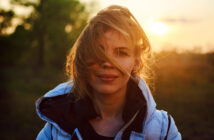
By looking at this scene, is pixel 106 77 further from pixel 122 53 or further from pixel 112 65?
pixel 122 53

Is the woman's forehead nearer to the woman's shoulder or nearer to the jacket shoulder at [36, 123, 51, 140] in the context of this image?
the woman's shoulder

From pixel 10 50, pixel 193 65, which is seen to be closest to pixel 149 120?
pixel 193 65

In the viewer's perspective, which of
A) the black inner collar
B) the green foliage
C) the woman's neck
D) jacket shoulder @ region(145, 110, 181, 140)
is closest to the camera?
jacket shoulder @ region(145, 110, 181, 140)

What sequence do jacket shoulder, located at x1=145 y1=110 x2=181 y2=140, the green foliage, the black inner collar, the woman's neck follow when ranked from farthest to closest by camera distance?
the green foliage, the woman's neck, the black inner collar, jacket shoulder, located at x1=145 y1=110 x2=181 y2=140

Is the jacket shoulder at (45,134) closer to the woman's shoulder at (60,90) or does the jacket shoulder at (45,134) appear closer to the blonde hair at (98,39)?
the woman's shoulder at (60,90)

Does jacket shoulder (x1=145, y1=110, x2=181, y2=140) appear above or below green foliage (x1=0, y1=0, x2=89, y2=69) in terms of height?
below

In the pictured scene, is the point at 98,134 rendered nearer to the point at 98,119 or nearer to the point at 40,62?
the point at 98,119

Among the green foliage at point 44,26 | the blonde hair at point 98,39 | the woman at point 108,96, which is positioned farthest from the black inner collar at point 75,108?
the green foliage at point 44,26

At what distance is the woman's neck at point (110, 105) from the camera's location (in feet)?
6.77

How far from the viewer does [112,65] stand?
1.81 metres

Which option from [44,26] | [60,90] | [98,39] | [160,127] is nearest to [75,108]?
[60,90]

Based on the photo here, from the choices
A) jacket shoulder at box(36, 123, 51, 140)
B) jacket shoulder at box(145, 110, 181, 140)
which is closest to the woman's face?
jacket shoulder at box(145, 110, 181, 140)

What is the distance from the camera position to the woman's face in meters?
1.82

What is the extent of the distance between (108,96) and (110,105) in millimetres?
101
